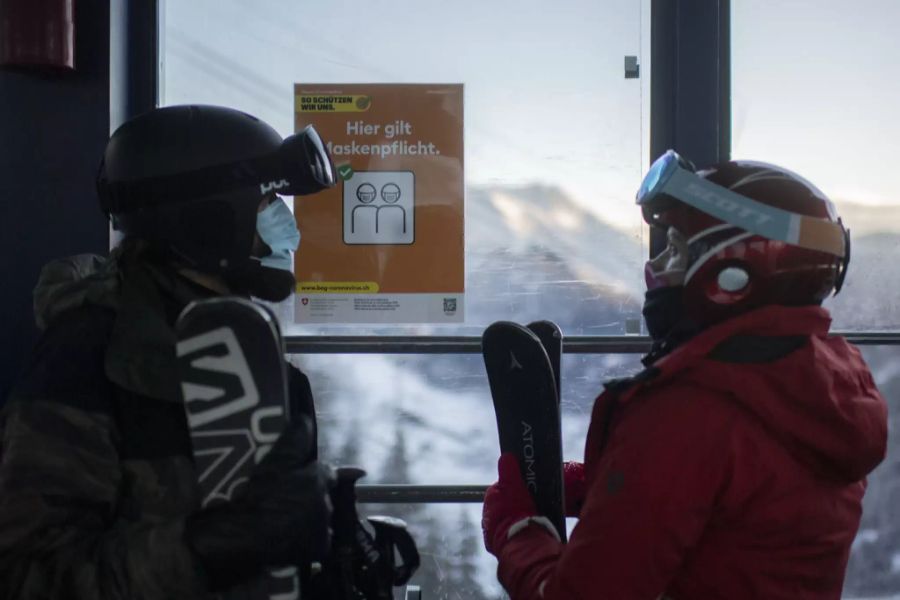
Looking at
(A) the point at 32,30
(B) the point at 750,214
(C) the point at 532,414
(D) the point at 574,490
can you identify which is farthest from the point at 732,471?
(A) the point at 32,30

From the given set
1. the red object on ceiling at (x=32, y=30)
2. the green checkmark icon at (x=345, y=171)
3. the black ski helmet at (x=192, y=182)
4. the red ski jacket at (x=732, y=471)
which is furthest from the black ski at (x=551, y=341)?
the red object on ceiling at (x=32, y=30)

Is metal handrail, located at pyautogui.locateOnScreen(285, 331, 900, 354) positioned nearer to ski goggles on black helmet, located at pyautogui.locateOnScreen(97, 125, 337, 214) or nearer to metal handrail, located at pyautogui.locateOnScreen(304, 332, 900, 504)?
metal handrail, located at pyautogui.locateOnScreen(304, 332, 900, 504)

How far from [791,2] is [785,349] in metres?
1.79

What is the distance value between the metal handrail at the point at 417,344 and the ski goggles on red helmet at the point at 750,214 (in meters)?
1.20

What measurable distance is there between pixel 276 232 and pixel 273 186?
0.28 feet

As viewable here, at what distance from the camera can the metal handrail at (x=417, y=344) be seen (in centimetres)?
302

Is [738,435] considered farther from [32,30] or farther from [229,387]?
[32,30]

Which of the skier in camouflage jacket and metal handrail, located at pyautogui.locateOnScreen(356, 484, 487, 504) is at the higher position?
the skier in camouflage jacket

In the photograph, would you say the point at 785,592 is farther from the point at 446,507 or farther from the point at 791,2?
the point at 791,2

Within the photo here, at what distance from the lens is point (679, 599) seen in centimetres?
170

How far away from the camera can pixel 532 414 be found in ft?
7.00

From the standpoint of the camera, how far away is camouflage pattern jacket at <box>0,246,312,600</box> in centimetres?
135

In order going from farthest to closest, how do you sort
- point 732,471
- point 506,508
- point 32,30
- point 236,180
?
point 32,30, point 506,508, point 236,180, point 732,471

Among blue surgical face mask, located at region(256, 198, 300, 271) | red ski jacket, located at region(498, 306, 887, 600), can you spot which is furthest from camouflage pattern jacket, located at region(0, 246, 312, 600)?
red ski jacket, located at region(498, 306, 887, 600)
